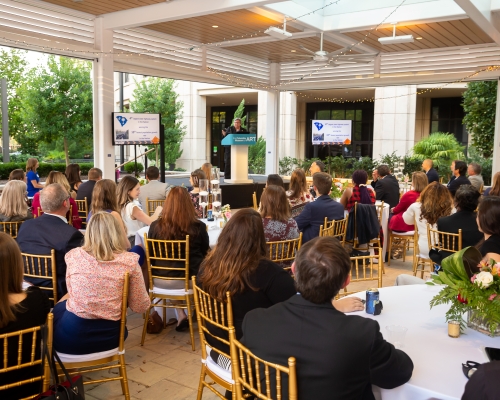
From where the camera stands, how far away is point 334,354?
1668 millimetres

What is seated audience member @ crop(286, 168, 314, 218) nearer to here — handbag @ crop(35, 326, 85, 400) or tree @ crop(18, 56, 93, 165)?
handbag @ crop(35, 326, 85, 400)

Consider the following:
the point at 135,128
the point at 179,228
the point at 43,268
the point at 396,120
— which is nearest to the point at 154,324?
the point at 179,228

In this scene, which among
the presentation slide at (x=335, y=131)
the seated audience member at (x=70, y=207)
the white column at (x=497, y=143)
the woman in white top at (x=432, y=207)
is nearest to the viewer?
the woman in white top at (x=432, y=207)

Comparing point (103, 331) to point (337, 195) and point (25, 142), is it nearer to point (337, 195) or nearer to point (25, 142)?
point (337, 195)

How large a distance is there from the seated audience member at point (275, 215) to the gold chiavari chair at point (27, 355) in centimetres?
238

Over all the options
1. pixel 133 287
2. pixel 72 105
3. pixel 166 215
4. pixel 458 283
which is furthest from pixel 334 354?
pixel 72 105

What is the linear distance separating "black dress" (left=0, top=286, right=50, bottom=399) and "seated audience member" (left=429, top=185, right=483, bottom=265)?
371 cm

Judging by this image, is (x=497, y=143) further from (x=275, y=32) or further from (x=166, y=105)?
(x=166, y=105)

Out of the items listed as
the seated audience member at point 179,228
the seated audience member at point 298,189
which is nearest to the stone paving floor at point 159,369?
the seated audience member at point 179,228

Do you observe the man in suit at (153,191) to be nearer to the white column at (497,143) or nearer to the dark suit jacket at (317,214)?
the dark suit jacket at (317,214)

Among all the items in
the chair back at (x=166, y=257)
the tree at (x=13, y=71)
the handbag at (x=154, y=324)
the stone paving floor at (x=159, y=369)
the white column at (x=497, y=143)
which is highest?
the tree at (x=13, y=71)

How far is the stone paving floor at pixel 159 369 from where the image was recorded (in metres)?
3.39

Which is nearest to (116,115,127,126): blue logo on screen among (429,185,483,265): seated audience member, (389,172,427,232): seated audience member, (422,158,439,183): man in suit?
(389,172,427,232): seated audience member

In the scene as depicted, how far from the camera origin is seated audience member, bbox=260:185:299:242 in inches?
173
